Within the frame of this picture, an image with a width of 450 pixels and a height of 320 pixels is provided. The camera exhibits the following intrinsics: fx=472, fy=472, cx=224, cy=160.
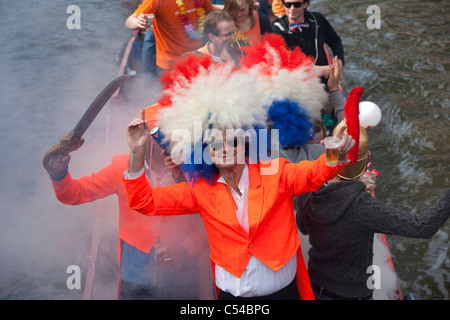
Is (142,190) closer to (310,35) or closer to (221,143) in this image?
(221,143)

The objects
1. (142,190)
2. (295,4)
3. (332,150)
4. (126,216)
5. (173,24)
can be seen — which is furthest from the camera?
(173,24)

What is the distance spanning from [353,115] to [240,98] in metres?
0.55

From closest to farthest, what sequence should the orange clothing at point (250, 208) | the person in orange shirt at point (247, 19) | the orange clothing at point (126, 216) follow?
the orange clothing at point (250, 208), the orange clothing at point (126, 216), the person in orange shirt at point (247, 19)

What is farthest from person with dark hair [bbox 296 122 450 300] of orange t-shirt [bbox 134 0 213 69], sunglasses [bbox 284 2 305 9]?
orange t-shirt [bbox 134 0 213 69]

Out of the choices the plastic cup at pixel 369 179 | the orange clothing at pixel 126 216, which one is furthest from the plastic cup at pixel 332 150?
the orange clothing at pixel 126 216

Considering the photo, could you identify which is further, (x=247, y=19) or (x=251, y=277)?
(x=247, y=19)

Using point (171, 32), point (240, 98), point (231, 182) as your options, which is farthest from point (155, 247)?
point (171, 32)

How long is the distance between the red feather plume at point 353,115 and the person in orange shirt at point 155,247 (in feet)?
3.61

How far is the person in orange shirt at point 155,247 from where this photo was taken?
278cm

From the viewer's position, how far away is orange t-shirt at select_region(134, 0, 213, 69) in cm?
420

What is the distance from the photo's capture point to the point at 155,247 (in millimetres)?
2928

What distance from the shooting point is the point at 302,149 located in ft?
9.36

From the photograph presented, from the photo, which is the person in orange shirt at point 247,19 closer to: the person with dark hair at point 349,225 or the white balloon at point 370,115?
the white balloon at point 370,115

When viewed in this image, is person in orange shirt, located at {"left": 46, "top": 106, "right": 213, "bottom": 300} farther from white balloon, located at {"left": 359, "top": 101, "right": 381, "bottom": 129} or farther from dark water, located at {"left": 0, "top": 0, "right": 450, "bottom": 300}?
white balloon, located at {"left": 359, "top": 101, "right": 381, "bottom": 129}
